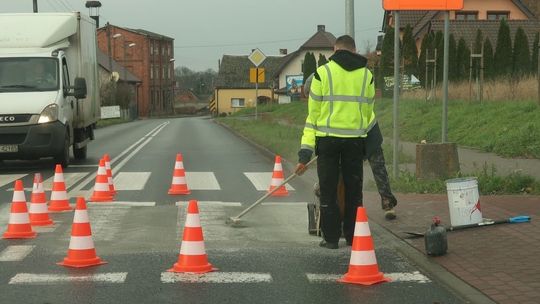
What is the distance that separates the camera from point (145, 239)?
805 cm

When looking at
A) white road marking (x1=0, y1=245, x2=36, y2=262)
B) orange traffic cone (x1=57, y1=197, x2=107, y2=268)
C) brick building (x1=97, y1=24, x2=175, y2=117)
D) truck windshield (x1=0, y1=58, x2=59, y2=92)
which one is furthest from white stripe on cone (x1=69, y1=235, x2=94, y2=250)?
brick building (x1=97, y1=24, x2=175, y2=117)

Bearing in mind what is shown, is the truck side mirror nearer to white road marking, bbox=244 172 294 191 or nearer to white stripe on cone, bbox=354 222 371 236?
white road marking, bbox=244 172 294 191

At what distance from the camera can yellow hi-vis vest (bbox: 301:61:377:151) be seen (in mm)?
7121

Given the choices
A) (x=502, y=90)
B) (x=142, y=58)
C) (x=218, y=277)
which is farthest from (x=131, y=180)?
(x=142, y=58)

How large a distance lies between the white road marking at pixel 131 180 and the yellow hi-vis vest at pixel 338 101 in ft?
20.5

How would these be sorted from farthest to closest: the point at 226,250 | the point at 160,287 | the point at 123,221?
the point at 123,221, the point at 226,250, the point at 160,287

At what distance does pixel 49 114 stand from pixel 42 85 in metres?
0.87

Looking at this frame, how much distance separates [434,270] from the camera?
256 inches

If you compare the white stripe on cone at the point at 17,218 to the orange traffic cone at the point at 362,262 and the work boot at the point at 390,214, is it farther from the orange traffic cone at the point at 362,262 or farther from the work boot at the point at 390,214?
the work boot at the point at 390,214

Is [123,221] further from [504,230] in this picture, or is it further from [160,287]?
[504,230]

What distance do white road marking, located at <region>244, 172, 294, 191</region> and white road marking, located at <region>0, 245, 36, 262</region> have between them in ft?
18.7

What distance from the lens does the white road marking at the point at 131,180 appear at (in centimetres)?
1286

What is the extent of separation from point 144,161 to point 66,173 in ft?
9.95

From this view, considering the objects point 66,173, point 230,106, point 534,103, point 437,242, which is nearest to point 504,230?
point 437,242
